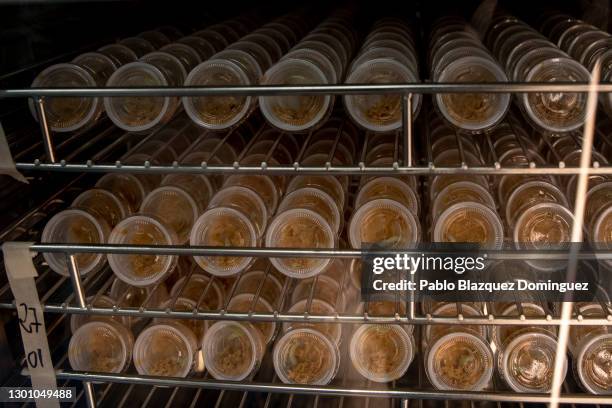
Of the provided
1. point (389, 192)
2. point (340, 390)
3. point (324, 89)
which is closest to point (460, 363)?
point (340, 390)

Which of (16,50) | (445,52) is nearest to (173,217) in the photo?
(16,50)

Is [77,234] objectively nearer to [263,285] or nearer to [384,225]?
[263,285]

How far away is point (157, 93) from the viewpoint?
0.93 meters

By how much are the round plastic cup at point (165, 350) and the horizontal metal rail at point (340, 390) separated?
65mm

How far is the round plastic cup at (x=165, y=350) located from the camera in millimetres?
1111

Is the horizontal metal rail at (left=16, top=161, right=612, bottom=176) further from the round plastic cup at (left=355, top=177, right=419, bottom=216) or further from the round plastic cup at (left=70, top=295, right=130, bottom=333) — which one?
the round plastic cup at (left=70, top=295, right=130, bottom=333)

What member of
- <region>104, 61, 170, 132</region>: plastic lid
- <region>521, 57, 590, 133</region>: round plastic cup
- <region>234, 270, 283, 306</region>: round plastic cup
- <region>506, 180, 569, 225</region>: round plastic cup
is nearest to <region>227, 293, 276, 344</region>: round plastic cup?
<region>234, 270, 283, 306</region>: round plastic cup

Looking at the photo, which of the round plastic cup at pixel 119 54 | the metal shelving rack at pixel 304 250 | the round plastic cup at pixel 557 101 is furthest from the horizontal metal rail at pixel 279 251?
the round plastic cup at pixel 119 54

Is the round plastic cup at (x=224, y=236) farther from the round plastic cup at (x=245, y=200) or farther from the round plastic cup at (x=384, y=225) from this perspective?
the round plastic cup at (x=384, y=225)

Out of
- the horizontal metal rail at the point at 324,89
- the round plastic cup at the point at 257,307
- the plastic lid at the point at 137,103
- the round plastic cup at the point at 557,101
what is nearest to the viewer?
the horizontal metal rail at the point at 324,89

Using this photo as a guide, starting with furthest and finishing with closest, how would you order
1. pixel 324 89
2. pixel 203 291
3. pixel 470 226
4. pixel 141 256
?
1. pixel 203 291
2. pixel 141 256
3. pixel 470 226
4. pixel 324 89

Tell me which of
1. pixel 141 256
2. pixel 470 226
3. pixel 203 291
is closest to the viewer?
pixel 470 226

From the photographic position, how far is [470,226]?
3.29ft

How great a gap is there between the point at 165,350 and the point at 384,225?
18.9 inches
